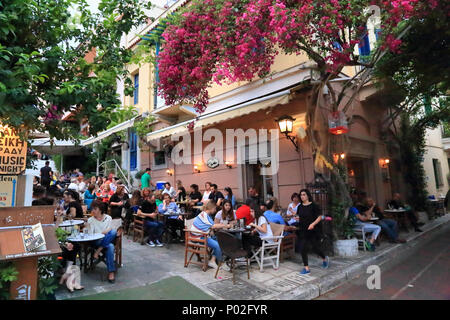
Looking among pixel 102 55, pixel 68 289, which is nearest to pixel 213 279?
pixel 68 289

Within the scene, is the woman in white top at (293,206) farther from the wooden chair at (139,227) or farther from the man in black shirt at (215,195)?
the wooden chair at (139,227)

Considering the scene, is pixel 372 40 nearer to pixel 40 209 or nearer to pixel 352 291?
pixel 352 291

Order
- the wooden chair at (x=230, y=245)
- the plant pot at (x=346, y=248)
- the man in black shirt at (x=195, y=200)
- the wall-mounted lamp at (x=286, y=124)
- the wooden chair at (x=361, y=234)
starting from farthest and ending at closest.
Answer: the man in black shirt at (x=195, y=200)
the wall-mounted lamp at (x=286, y=124)
the wooden chair at (x=361, y=234)
the plant pot at (x=346, y=248)
the wooden chair at (x=230, y=245)

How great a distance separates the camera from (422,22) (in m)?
6.97

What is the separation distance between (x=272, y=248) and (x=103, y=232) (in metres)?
3.28

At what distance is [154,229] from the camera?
7.33 metres

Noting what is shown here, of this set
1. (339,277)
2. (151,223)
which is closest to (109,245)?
(151,223)

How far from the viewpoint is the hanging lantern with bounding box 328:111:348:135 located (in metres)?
6.80

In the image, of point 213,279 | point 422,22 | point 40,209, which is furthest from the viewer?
point 422,22

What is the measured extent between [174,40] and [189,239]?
4.80 meters

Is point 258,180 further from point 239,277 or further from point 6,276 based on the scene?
point 6,276

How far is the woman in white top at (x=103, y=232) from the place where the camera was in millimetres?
4605

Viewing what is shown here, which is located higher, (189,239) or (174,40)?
(174,40)

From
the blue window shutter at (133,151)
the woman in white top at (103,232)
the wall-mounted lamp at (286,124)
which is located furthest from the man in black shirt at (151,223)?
the blue window shutter at (133,151)
